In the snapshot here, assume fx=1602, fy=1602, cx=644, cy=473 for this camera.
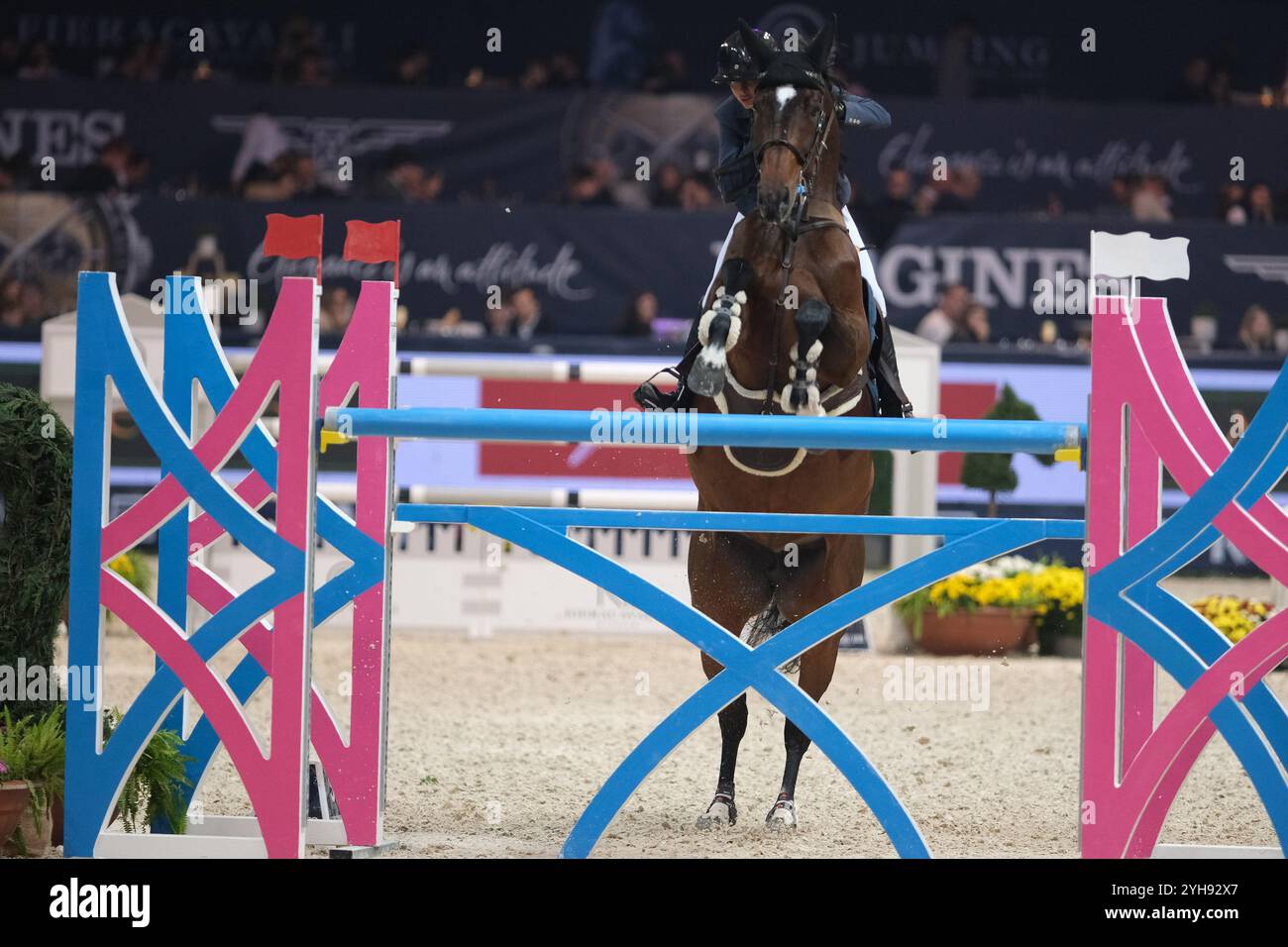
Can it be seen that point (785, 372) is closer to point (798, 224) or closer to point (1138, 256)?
point (798, 224)

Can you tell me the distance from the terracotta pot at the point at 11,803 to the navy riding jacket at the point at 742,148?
248 cm

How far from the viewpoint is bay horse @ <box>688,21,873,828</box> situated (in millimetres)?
4324

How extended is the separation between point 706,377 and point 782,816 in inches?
48.1

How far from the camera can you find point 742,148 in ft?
15.6

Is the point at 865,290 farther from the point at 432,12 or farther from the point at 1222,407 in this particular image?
the point at 432,12

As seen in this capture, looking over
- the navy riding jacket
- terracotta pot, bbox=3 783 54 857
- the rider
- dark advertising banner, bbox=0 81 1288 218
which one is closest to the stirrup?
the rider

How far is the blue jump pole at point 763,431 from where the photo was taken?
10.2ft

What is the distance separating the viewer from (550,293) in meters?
11.4

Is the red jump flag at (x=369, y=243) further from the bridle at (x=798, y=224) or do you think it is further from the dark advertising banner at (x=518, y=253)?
the dark advertising banner at (x=518, y=253)

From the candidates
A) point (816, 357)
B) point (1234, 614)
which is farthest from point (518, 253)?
point (816, 357)

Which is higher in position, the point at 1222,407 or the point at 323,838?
the point at 1222,407

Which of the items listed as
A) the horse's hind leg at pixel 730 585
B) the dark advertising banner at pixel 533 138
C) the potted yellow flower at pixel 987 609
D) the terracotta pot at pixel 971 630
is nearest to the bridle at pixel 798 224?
the horse's hind leg at pixel 730 585

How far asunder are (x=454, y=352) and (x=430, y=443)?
1.64m
